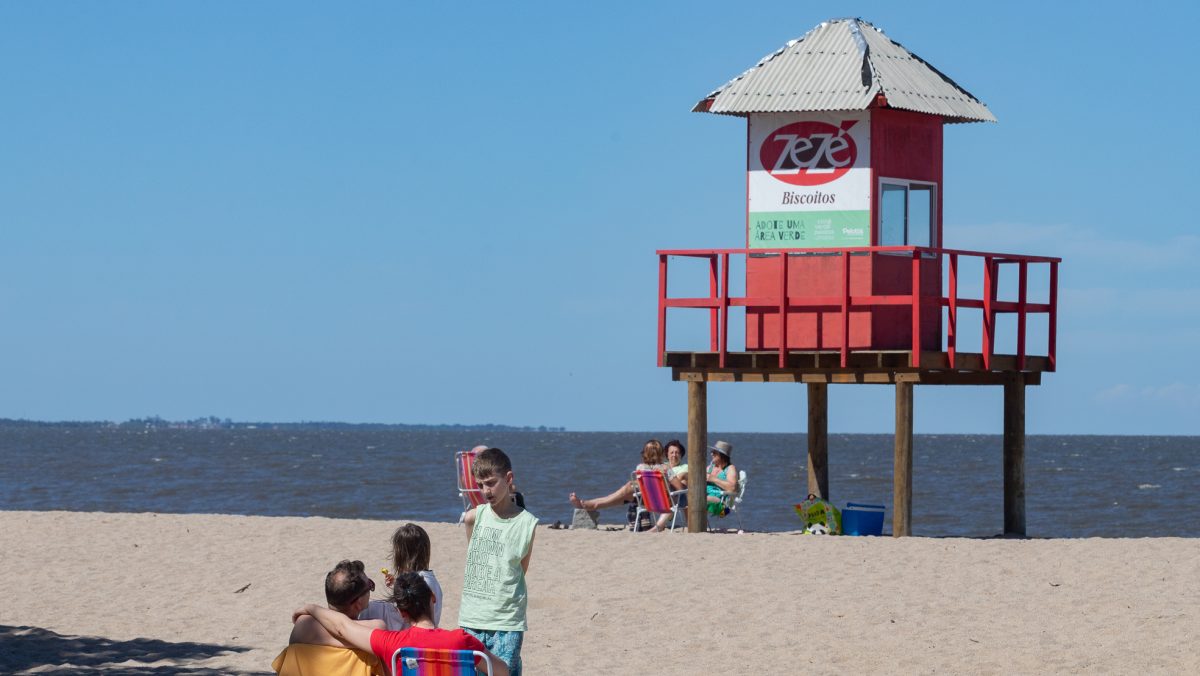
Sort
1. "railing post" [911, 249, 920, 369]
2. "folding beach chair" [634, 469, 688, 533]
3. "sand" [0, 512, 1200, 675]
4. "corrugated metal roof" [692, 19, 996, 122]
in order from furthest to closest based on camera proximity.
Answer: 1. "folding beach chair" [634, 469, 688, 533]
2. "corrugated metal roof" [692, 19, 996, 122]
3. "railing post" [911, 249, 920, 369]
4. "sand" [0, 512, 1200, 675]

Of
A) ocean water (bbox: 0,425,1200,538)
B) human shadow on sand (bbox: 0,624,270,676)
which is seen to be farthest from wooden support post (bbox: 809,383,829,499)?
human shadow on sand (bbox: 0,624,270,676)

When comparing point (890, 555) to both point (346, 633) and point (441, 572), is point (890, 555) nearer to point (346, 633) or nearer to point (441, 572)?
point (441, 572)

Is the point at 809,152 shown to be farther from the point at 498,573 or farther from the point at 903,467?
the point at 498,573

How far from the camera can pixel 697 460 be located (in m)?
16.6

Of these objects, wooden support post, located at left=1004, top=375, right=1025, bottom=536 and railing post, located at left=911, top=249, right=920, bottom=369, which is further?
wooden support post, located at left=1004, top=375, right=1025, bottom=536

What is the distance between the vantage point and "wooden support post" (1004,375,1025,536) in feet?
57.7

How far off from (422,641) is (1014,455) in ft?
42.7

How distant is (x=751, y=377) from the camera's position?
16.4 meters

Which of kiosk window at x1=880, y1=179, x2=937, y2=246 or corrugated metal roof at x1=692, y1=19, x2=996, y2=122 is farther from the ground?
corrugated metal roof at x1=692, y1=19, x2=996, y2=122

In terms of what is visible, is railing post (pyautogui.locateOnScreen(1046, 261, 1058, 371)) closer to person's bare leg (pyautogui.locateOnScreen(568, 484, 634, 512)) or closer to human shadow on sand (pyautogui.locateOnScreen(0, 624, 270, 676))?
person's bare leg (pyautogui.locateOnScreen(568, 484, 634, 512))

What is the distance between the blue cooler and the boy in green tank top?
10.5 m

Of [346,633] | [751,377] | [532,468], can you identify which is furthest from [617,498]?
[532,468]

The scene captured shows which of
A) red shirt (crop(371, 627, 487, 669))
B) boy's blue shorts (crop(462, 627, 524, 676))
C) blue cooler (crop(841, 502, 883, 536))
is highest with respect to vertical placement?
red shirt (crop(371, 627, 487, 669))

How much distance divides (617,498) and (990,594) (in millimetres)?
5417
